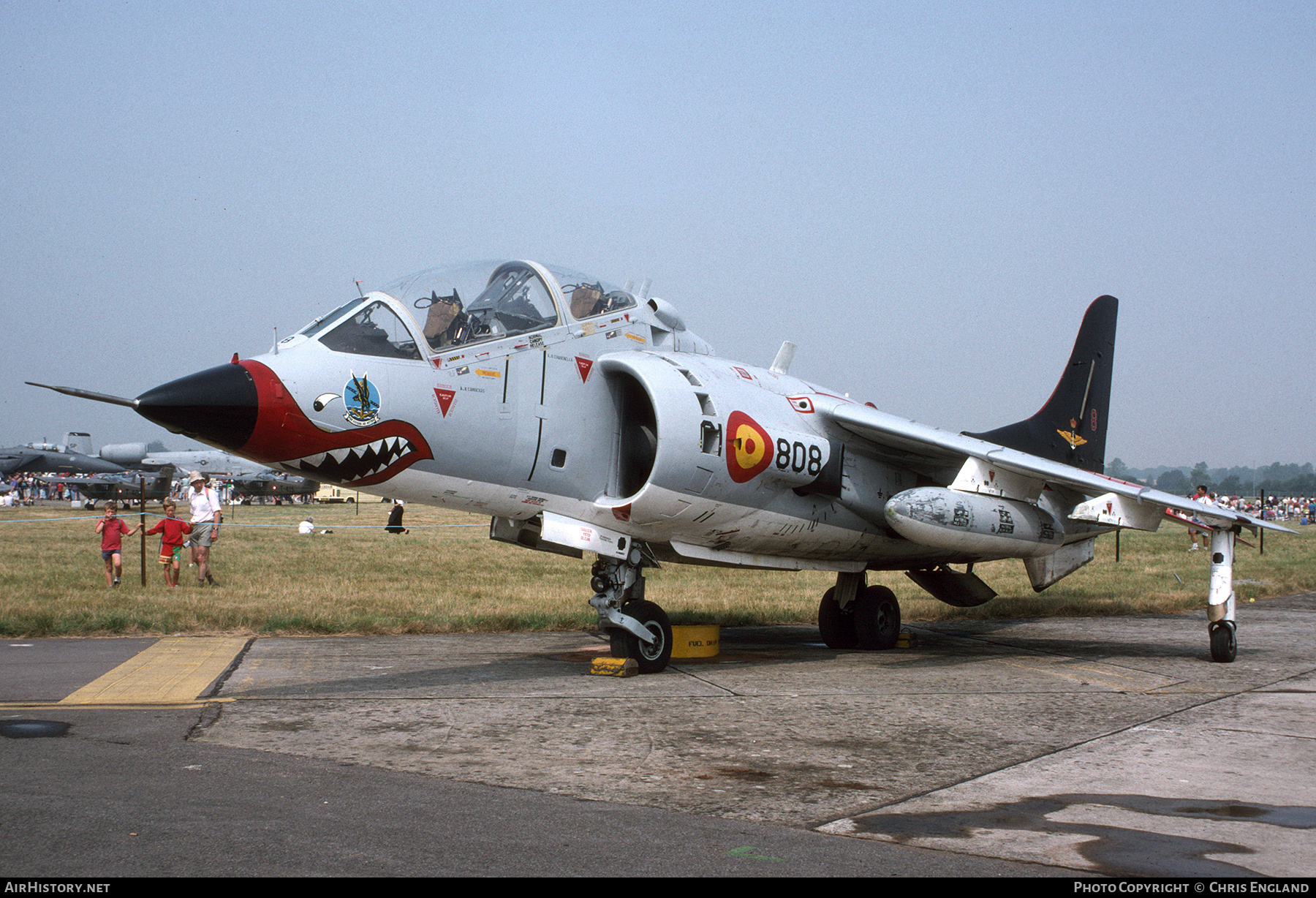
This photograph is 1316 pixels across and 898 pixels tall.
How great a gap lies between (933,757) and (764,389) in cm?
Answer: 477

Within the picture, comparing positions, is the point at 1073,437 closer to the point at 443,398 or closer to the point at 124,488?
the point at 443,398

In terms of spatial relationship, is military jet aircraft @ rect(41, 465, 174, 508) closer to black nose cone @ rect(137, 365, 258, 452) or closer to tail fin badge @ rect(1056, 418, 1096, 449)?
tail fin badge @ rect(1056, 418, 1096, 449)

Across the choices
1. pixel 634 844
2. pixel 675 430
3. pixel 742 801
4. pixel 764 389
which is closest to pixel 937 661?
pixel 764 389

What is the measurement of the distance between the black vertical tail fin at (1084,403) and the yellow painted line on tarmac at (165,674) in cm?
982

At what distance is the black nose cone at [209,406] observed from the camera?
672 centimetres

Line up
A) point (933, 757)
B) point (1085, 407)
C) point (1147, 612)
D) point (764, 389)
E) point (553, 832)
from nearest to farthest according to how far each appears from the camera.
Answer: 1. point (553, 832)
2. point (933, 757)
3. point (764, 389)
4. point (1085, 407)
5. point (1147, 612)

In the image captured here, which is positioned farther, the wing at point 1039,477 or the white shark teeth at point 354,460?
the wing at point 1039,477

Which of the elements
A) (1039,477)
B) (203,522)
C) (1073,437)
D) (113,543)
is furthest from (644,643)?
(203,522)

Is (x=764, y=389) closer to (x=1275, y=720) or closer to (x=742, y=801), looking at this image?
(x=1275, y=720)

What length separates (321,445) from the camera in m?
7.41

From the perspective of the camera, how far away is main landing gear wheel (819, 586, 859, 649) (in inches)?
473

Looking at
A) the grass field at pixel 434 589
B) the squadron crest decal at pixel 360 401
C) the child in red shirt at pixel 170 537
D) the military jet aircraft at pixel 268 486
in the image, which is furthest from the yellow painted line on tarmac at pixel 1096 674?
the military jet aircraft at pixel 268 486

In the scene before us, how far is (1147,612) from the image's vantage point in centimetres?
1616

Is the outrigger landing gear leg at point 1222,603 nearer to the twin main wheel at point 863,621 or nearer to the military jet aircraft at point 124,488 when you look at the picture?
the twin main wheel at point 863,621
